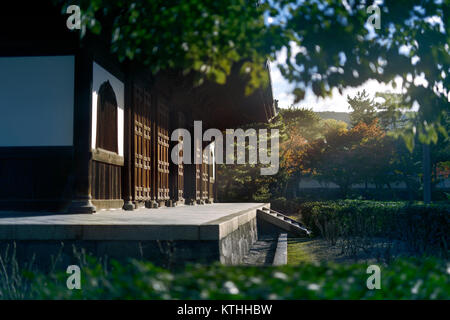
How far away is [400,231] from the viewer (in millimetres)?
10023

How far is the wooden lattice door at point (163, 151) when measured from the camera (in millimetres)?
13922

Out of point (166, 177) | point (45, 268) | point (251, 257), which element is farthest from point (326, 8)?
point (166, 177)

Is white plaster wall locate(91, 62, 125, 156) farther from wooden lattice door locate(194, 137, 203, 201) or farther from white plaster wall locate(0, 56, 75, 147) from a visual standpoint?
wooden lattice door locate(194, 137, 203, 201)

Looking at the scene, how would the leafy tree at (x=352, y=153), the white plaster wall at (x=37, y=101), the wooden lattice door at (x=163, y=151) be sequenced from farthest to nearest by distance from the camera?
1. the leafy tree at (x=352, y=153)
2. the wooden lattice door at (x=163, y=151)
3. the white plaster wall at (x=37, y=101)

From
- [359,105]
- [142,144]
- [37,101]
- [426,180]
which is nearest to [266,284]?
[37,101]

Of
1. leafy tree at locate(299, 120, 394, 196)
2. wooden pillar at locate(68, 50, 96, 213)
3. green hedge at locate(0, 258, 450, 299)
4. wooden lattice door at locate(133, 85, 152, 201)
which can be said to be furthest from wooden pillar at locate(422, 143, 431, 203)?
leafy tree at locate(299, 120, 394, 196)

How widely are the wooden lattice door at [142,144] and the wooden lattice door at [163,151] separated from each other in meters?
0.74

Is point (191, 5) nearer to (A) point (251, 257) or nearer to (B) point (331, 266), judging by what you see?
(B) point (331, 266)

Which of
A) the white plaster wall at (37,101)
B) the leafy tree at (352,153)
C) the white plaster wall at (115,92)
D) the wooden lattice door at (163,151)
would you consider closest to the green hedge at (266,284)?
the white plaster wall at (37,101)

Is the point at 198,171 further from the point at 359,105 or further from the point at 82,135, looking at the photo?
the point at 359,105

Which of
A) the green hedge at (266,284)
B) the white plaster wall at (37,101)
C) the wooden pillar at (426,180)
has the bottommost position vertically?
the green hedge at (266,284)

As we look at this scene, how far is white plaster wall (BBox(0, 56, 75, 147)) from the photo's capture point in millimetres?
9102

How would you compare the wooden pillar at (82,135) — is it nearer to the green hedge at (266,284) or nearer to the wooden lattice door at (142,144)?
the wooden lattice door at (142,144)

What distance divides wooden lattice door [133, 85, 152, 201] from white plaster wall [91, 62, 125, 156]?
0.51 meters
